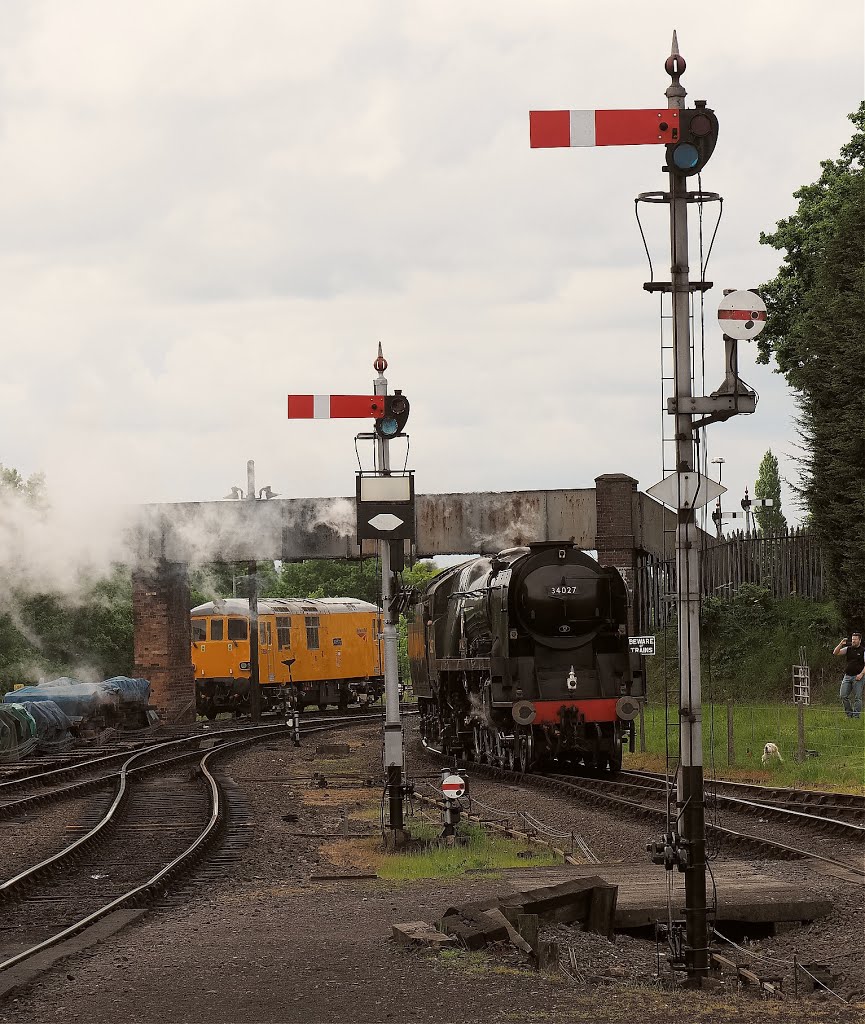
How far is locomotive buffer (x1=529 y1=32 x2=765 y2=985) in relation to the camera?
27.8 feet

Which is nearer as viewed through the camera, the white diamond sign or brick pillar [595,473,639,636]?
the white diamond sign

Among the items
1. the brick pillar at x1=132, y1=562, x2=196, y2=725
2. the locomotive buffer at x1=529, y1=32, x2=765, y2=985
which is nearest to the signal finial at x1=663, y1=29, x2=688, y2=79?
the locomotive buffer at x1=529, y1=32, x2=765, y2=985

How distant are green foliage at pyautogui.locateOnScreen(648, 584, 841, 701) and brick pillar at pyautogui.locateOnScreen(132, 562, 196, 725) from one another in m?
12.9

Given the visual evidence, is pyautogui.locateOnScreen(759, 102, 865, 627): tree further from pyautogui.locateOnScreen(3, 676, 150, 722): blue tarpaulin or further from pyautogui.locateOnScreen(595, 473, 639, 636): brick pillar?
pyautogui.locateOnScreen(3, 676, 150, 722): blue tarpaulin

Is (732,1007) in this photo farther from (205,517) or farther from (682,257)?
(205,517)

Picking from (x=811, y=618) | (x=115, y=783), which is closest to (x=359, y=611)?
(x=811, y=618)

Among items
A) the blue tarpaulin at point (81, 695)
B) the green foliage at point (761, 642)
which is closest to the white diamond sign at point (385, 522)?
the green foliage at point (761, 642)

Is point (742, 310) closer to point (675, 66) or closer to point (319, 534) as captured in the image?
point (675, 66)

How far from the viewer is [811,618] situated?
34.1m

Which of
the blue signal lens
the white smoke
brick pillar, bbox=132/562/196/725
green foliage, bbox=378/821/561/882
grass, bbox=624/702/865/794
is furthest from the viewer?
brick pillar, bbox=132/562/196/725

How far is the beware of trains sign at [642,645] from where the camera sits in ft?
64.6

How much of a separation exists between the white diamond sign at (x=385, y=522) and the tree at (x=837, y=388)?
1595 centimetres

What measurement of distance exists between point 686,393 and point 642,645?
40.1 feet

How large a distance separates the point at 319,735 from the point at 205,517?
271 inches
